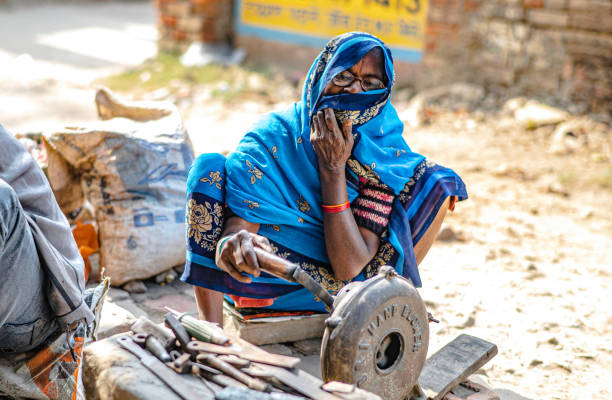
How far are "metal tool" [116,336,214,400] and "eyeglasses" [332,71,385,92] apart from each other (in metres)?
1.25

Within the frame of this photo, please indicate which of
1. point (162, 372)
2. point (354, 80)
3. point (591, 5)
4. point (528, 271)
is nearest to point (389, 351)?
point (162, 372)

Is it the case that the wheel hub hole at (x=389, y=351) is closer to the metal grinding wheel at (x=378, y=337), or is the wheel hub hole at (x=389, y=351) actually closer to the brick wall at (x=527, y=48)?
the metal grinding wheel at (x=378, y=337)

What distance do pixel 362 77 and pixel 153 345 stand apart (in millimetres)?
1322

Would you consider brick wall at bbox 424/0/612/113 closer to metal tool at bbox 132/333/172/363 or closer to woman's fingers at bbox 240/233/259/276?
woman's fingers at bbox 240/233/259/276

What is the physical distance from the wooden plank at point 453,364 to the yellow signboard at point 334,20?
5.14 metres

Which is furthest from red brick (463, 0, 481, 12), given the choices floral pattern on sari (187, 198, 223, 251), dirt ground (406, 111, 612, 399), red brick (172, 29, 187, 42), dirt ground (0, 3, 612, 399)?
floral pattern on sari (187, 198, 223, 251)

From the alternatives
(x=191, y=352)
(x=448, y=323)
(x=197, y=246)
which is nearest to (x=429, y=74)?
(x=448, y=323)

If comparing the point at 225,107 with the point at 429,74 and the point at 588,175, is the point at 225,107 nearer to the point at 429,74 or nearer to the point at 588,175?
the point at 429,74

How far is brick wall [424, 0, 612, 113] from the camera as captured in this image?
625 cm

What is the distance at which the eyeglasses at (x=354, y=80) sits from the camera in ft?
7.91

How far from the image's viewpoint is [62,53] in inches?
369

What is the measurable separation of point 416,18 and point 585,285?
432 cm

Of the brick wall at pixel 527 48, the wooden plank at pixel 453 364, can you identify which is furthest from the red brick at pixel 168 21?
the wooden plank at pixel 453 364

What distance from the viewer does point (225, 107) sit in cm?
700
